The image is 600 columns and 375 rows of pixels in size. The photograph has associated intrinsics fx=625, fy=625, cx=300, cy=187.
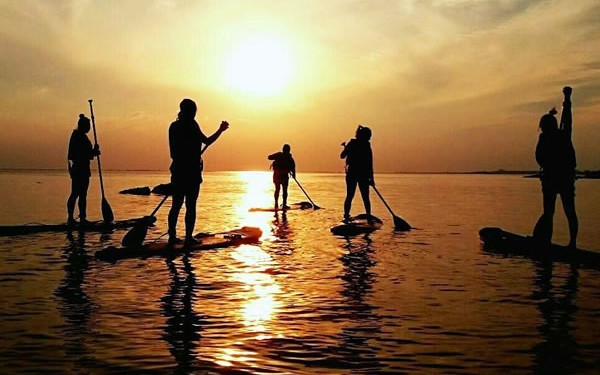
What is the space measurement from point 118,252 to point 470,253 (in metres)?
7.82

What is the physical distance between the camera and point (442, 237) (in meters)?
18.1

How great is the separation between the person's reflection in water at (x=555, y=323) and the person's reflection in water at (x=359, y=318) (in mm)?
1594

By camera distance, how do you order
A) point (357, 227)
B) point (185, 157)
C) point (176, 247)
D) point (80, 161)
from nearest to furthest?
point (185, 157) → point (176, 247) → point (80, 161) → point (357, 227)

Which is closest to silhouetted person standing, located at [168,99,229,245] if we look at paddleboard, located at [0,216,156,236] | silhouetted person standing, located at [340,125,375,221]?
paddleboard, located at [0,216,156,236]

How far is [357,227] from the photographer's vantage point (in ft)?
61.6

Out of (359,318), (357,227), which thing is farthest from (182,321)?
(357,227)

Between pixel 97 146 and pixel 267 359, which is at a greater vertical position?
pixel 97 146

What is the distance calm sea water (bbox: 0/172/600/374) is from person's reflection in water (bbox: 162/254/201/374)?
0.02 metres

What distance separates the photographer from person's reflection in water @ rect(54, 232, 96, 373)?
6133mm

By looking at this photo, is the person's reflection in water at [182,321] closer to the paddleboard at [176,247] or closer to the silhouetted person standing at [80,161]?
the paddleboard at [176,247]

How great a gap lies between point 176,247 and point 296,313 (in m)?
6.14

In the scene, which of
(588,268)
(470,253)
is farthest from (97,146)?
(588,268)

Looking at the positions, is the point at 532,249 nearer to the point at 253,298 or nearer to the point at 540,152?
the point at 540,152

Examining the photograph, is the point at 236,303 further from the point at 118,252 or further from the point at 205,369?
the point at 118,252
